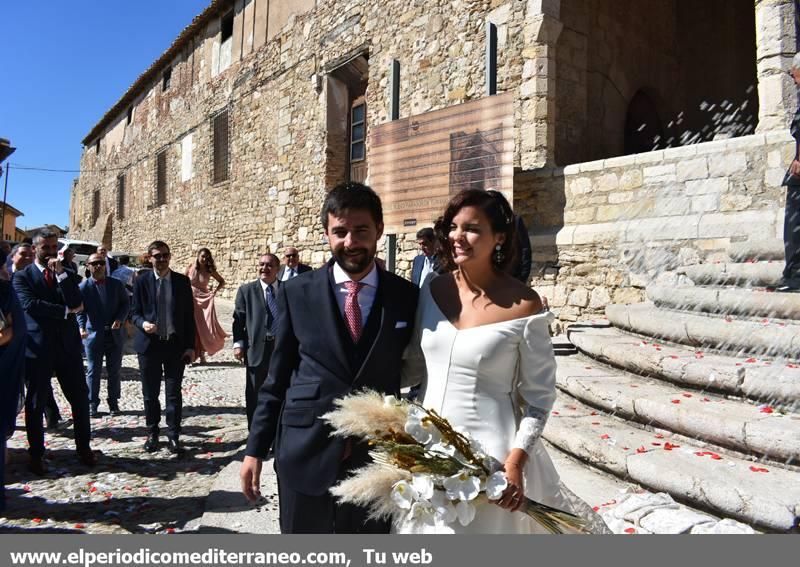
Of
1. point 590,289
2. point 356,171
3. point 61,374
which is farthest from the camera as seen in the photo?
point 356,171

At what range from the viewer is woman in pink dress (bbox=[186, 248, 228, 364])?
6.61 meters

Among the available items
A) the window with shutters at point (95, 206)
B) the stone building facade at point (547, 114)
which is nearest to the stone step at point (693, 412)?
the stone building facade at point (547, 114)

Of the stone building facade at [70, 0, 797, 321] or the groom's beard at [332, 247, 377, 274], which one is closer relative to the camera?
the groom's beard at [332, 247, 377, 274]

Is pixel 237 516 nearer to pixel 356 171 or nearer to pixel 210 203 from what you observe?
pixel 356 171

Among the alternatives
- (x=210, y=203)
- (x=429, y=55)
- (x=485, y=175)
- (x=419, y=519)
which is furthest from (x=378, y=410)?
(x=210, y=203)

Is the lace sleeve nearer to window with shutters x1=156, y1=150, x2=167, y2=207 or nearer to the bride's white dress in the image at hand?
the bride's white dress

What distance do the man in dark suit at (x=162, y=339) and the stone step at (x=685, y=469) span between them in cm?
317

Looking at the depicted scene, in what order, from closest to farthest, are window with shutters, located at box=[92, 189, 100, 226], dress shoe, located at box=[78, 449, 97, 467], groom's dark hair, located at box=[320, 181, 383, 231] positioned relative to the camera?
groom's dark hair, located at box=[320, 181, 383, 231]
dress shoe, located at box=[78, 449, 97, 467]
window with shutters, located at box=[92, 189, 100, 226]

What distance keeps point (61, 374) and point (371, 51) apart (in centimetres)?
908

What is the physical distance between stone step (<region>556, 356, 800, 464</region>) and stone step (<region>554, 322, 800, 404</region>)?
7 cm

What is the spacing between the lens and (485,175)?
814cm

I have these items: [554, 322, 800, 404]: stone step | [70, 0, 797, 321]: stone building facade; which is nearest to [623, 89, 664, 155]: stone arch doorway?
[70, 0, 797, 321]: stone building facade

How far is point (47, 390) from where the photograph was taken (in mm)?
4605

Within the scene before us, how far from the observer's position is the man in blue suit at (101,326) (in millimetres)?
6043
